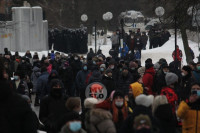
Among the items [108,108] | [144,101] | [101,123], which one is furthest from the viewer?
[108,108]

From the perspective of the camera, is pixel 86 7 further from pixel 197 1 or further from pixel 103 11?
pixel 197 1

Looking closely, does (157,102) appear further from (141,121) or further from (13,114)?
(13,114)

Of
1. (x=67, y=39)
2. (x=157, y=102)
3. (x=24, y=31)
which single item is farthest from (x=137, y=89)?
(x=67, y=39)

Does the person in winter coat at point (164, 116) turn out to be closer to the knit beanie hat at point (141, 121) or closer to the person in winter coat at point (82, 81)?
the knit beanie hat at point (141, 121)

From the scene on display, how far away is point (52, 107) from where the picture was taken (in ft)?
30.5

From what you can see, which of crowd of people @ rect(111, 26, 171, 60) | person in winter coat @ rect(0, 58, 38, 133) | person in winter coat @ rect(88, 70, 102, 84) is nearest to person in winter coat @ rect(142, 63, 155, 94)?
person in winter coat @ rect(88, 70, 102, 84)

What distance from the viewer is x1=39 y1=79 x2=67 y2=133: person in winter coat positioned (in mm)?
9117

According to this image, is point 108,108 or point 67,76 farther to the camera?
point 67,76

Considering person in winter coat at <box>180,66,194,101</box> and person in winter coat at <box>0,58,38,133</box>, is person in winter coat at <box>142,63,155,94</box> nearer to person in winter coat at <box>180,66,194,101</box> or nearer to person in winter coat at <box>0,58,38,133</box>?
person in winter coat at <box>180,66,194,101</box>

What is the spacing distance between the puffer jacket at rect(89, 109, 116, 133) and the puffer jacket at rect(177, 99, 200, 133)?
190cm

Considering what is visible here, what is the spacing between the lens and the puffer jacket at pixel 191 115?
30.2 feet

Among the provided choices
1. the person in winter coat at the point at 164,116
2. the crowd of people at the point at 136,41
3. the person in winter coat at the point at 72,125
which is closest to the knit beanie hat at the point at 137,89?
the person in winter coat at the point at 164,116

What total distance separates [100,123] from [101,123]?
15 mm

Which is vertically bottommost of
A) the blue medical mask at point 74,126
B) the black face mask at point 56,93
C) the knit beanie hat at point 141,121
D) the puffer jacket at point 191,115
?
the puffer jacket at point 191,115
